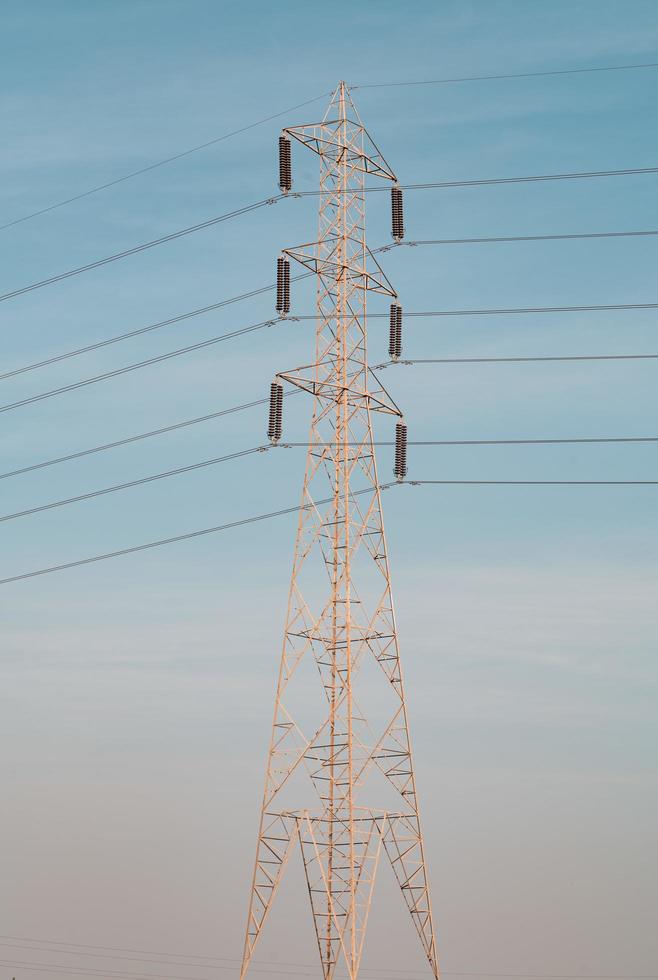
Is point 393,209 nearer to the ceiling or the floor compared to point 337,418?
nearer to the ceiling

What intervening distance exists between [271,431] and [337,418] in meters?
3.25

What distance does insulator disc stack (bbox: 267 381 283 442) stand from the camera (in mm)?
48281

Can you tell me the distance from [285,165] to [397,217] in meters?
4.81

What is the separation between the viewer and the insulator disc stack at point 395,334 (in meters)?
50.2

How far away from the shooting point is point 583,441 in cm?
4325

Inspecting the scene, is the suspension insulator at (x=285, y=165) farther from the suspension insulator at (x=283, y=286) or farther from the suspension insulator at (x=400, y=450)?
the suspension insulator at (x=400, y=450)

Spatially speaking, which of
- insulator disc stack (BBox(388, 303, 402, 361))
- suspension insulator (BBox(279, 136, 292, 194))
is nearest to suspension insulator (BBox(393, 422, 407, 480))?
insulator disc stack (BBox(388, 303, 402, 361))

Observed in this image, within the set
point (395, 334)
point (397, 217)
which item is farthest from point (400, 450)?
point (397, 217)

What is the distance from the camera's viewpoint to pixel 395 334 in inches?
1994

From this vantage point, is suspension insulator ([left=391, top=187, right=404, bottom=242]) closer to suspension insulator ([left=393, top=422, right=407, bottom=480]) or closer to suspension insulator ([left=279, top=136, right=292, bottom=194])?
suspension insulator ([left=279, top=136, right=292, bottom=194])

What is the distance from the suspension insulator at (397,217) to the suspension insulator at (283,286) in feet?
15.4

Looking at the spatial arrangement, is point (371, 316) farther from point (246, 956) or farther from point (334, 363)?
point (246, 956)

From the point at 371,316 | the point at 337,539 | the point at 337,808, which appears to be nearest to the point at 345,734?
the point at 337,808

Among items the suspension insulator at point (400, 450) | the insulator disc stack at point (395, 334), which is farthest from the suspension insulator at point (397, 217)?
the suspension insulator at point (400, 450)
